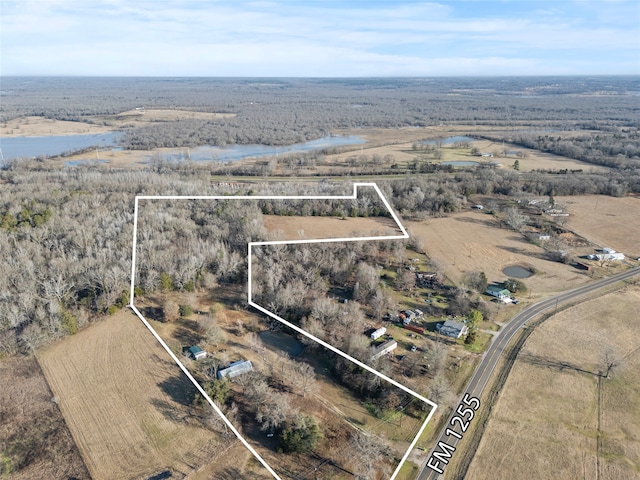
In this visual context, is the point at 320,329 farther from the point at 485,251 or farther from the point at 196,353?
the point at 485,251

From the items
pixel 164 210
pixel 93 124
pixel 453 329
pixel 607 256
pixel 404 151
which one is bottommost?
pixel 453 329

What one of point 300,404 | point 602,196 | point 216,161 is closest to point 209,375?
point 300,404

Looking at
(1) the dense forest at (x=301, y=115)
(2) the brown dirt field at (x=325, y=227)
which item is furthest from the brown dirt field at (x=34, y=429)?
(1) the dense forest at (x=301, y=115)

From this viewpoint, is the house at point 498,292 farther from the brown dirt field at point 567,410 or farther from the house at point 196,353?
A: the house at point 196,353

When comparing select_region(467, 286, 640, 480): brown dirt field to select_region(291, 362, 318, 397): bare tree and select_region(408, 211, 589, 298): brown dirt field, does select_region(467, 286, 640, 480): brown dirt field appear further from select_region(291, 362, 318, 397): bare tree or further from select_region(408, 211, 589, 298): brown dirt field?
select_region(291, 362, 318, 397): bare tree

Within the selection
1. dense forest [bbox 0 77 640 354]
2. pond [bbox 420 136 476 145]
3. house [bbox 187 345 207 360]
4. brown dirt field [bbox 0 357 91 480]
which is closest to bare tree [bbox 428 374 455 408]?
house [bbox 187 345 207 360]

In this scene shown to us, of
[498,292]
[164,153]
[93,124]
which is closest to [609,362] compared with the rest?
[498,292]

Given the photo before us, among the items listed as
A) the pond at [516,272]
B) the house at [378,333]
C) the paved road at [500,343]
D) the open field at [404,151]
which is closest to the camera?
the paved road at [500,343]

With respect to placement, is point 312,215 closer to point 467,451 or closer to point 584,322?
point 584,322
